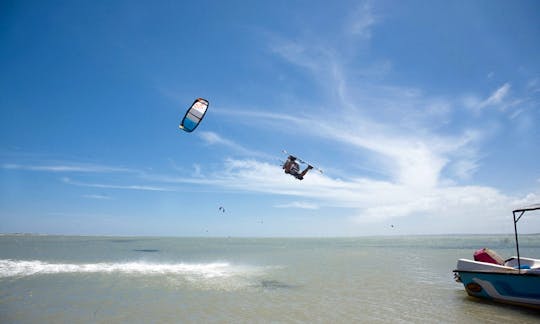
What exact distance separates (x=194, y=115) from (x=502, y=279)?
14.6 metres

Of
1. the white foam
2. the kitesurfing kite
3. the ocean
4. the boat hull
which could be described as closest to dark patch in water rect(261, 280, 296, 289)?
the ocean

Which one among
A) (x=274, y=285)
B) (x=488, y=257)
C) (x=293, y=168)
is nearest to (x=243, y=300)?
(x=274, y=285)

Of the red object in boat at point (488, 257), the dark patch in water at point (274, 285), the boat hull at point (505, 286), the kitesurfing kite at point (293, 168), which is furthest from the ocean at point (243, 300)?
the kitesurfing kite at point (293, 168)

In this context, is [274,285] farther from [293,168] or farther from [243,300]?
[293,168]

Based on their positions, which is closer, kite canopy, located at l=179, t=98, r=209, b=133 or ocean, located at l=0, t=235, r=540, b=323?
ocean, located at l=0, t=235, r=540, b=323

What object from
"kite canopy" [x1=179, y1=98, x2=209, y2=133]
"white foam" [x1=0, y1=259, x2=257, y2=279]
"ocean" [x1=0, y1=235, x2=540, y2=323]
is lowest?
"white foam" [x1=0, y1=259, x2=257, y2=279]

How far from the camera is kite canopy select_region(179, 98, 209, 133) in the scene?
39.5 feet

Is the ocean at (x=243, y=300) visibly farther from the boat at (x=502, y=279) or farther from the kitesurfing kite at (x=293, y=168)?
the kitesurfing kite at (x=293, y=168)

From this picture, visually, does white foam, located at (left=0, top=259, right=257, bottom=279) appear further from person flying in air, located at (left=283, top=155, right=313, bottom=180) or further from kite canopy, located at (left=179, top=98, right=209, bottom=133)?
kite canopy, located at (left=179, top=98, right=209, bottom=133)

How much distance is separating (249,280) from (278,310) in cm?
734

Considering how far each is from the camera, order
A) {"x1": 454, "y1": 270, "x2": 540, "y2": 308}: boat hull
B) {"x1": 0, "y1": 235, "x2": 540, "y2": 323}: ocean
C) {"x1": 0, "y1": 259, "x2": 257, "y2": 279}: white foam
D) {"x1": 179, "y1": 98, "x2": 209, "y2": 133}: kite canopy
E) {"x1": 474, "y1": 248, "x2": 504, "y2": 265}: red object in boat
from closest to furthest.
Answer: {"x1": 0, "y1": 235, "x2": 540, "y2": 323}: ocean → {"x1": 454, "y1": 270, "x2": 540, "y2": 308}: boat hull → {"x1": 179, "y1": 98, "x2": 209, "y2": 133}: kite canopy → {"x1": 474, "y1": 248, "x2": 504, "y2": 265}: red object in boat → {"x1": 0, "y1": 259, "x2": 257, "y2": 279}: white foam

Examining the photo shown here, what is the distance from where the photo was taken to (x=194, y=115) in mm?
12508

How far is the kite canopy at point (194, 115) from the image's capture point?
1203cm

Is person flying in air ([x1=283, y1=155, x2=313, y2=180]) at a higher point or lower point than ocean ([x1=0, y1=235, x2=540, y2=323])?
higher
